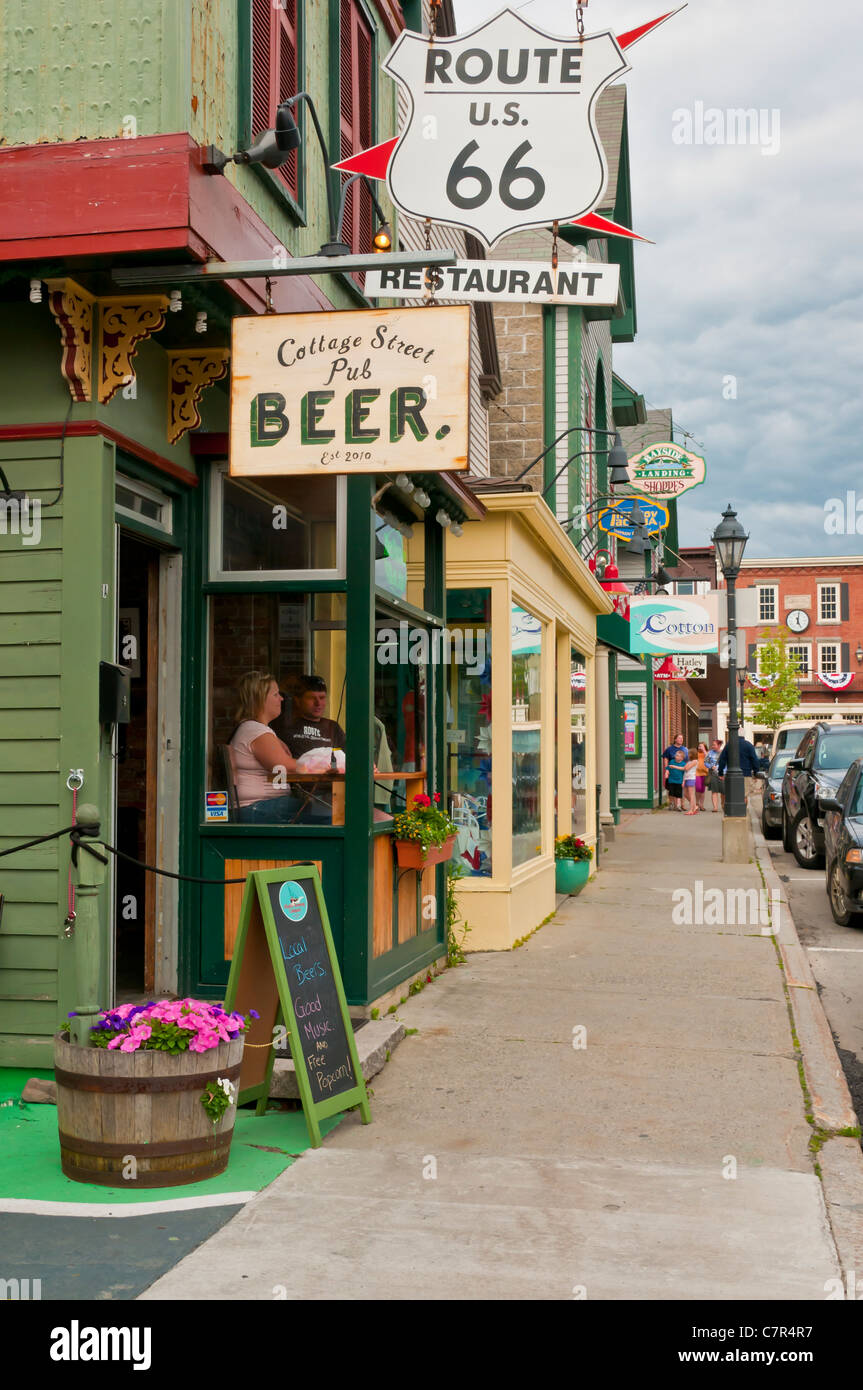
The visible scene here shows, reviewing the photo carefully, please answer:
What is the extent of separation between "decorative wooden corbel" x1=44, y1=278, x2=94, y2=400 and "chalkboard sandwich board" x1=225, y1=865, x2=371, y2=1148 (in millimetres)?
2334

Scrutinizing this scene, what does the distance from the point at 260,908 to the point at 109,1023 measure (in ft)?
2.77

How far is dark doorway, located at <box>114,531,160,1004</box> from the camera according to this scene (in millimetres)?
7238

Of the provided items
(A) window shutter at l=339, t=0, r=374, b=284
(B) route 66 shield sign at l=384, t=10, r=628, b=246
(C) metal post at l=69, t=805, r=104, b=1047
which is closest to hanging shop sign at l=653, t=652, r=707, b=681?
(A) window shutter at l=339, t=0, r=374, b=284

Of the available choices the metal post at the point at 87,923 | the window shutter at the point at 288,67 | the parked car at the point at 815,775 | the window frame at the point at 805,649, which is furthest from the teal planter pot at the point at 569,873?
the window frame at the point at 805,649

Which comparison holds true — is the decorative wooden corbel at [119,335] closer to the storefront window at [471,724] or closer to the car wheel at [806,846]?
the storefront window at [471,724]

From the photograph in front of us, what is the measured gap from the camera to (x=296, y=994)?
17.8 ft

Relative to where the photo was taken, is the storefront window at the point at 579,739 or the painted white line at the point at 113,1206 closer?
the painted white line at the point at 113,1206

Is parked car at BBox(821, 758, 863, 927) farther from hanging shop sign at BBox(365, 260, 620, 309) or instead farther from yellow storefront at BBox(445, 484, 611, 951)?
hanging shop sign at BBox(365, 260, 620, 309)

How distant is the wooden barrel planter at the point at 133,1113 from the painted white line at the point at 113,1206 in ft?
0.58

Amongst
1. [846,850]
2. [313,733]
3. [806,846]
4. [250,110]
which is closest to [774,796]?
[806,846]

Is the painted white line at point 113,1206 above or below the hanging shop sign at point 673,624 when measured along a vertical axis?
below

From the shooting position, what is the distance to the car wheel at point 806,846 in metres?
17.4

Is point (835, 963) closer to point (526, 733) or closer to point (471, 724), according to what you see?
point (526, 733)
